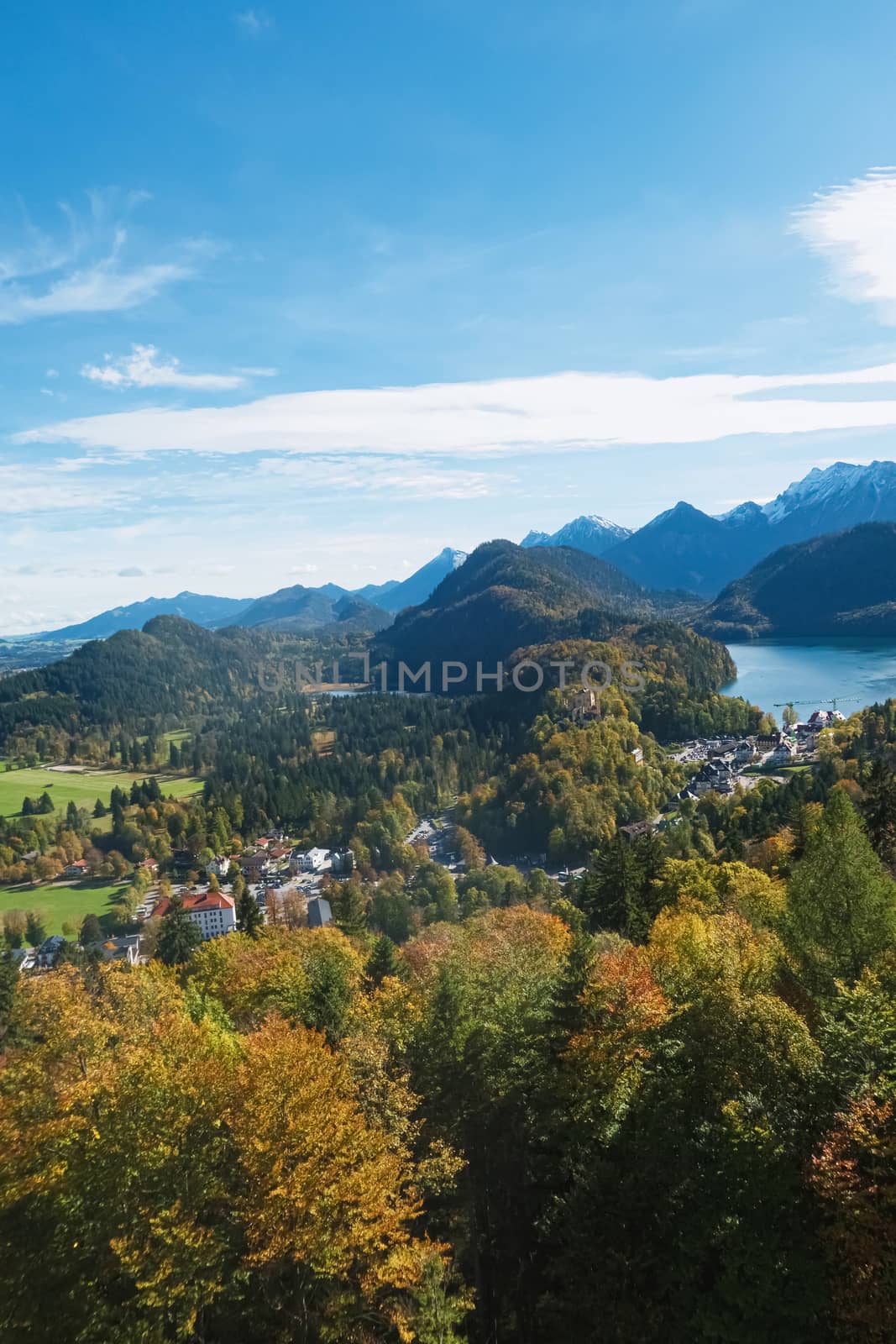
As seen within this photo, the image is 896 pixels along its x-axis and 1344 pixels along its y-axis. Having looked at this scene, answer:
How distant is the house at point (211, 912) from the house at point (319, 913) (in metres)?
10.6

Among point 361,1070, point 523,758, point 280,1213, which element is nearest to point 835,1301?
point 280,1213

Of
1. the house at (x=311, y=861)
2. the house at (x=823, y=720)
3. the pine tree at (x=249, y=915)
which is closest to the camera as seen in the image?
the pine tree at (x=249, y=915)

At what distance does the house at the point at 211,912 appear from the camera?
6794 cm

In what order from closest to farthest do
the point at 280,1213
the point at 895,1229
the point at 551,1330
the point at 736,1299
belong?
the point at 895,1229
the point at 736,1299
the point at 280,1213
the point at 551,1330

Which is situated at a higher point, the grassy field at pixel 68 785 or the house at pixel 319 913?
the house at pixel 319 913

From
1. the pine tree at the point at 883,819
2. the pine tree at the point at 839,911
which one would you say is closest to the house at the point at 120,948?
the pine tree at the point at 883,819

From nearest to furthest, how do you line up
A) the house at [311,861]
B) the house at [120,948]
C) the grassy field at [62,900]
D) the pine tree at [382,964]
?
the pine tree at [382,964] → the house at [120,948] → the grassy field at [62,900] → the house at [311,861]

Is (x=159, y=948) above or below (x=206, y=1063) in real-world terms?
below

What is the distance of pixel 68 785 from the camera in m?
132

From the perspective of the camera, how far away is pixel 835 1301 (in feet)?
29.9

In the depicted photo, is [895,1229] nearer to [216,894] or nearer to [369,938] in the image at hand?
[369,938]

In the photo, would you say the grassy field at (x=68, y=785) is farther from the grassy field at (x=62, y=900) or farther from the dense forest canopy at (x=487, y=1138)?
the dense forest canopy at (x=487, y=1138)

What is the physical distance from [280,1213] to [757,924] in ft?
64.3

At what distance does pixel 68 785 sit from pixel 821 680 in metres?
151
